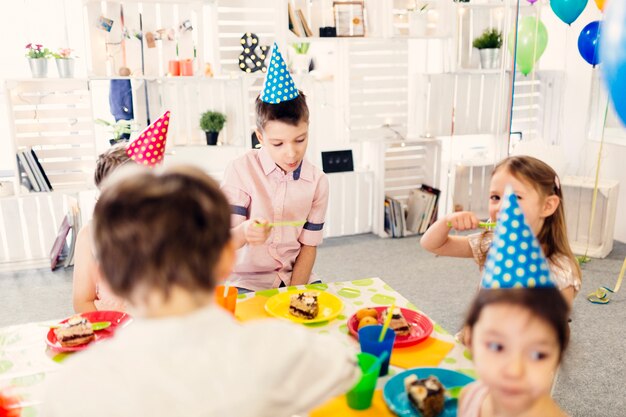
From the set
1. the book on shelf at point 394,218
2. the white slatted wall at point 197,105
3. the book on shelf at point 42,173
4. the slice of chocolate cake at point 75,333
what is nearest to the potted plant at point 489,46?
the book on shelf at point 394,218

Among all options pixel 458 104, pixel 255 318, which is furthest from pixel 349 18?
pixel 255 318

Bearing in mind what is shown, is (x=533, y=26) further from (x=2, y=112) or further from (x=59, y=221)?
(x=2, y=112)

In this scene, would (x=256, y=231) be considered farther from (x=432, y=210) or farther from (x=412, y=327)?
(x=432, y=210)

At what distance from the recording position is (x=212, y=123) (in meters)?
3.70

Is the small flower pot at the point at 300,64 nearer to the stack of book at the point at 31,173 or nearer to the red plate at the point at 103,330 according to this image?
the stack of book at the point at 31,173

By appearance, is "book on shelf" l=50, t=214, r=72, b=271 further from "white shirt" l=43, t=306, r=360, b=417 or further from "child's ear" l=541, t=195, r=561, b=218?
"white shirt" l=43, t=306, r=360, b=417

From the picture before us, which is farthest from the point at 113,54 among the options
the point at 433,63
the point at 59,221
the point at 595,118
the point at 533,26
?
the point at 595,118

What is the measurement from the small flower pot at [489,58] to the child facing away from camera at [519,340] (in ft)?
12.3

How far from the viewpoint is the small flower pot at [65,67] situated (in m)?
3.46

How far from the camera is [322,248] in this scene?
409 centimetres

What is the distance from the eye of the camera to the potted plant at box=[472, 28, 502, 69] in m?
4.29

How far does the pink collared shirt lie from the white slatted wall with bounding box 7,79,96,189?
6.73ft

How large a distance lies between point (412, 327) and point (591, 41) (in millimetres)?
2623

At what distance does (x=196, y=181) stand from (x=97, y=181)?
1141 mm
